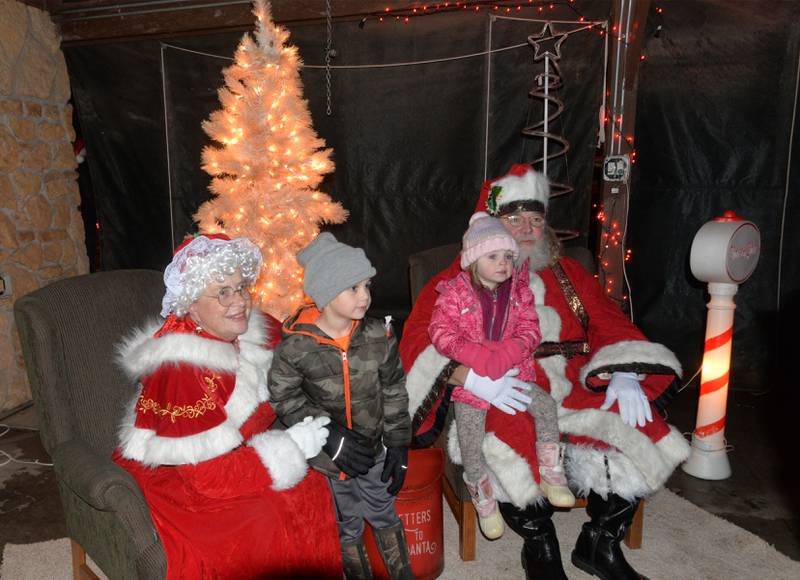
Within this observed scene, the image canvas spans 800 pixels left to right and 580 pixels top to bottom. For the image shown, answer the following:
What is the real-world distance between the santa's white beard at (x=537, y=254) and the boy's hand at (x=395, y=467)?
107cm

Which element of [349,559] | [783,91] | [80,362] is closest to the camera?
[80,362]

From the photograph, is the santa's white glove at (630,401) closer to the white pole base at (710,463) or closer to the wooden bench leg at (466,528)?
the wooden bench leg at (466,528)

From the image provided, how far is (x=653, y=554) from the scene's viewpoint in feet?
9.08

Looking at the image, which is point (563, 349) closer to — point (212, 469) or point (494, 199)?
point (494, 199)

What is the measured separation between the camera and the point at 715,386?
3330 millimetres


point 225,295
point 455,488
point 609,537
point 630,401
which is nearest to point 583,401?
point 630,401

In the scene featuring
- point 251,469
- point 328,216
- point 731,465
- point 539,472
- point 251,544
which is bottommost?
point 731,465

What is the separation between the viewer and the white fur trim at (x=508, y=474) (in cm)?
234

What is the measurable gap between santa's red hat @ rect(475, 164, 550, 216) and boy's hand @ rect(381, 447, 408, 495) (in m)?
1.23

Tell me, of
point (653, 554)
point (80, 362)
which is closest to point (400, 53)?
point (80, 362)

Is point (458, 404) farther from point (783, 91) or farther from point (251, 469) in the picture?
point (783, 91)

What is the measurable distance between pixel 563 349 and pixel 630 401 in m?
0.40

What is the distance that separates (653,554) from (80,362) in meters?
2.56

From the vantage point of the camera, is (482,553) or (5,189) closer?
(482,553)
